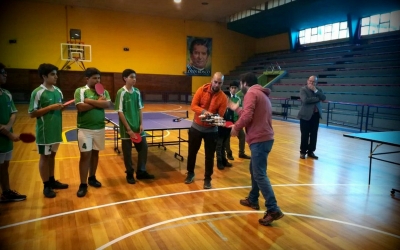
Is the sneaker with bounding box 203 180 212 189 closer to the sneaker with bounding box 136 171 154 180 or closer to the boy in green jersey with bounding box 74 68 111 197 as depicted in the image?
the sneaker with bounding box 136 171 154 180

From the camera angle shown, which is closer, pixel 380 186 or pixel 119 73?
pixel 380 186

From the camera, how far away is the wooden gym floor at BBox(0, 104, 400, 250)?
2.55 meters

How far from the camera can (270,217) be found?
2846mm

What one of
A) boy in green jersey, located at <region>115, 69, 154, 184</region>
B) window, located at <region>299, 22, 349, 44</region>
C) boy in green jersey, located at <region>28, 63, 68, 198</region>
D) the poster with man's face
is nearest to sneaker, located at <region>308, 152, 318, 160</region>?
boy in green jersey, located at <region>115, 69, 154, 184</region>

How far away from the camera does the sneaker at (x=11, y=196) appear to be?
3276 millimetres

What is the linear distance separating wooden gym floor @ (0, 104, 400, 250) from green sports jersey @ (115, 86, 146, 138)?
82 cm

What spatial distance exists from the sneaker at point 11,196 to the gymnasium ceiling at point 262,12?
1394 cm

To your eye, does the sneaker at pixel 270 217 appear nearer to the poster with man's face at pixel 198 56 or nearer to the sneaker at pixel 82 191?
the sneaker at pixel 82 191

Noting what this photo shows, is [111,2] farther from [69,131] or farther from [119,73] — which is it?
[69,131]

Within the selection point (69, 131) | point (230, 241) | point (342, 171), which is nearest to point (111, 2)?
point (69, 131)

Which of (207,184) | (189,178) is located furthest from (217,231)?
(189,178)

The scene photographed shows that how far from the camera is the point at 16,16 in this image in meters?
15.5

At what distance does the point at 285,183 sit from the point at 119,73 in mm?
15762

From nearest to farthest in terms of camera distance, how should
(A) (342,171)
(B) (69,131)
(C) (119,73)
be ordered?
(A) (342,171)
(B) (69,131)
(C) (119,73)
